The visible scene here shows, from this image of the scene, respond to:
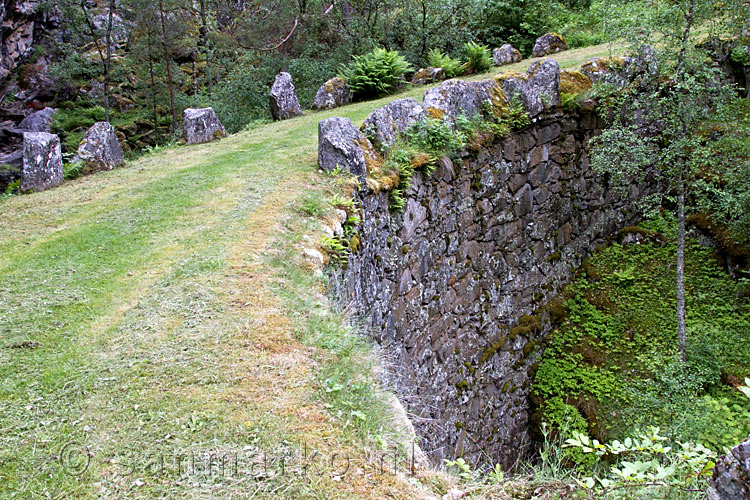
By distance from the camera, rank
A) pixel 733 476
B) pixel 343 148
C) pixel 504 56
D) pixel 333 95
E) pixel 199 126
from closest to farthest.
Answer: pixel 733 476 < pixel 343 148 < pixel 199 126 < pixel 333 95 < pixel 504 56

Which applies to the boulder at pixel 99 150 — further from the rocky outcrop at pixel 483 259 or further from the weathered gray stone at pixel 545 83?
the weathered gray stone at pixel 545 83

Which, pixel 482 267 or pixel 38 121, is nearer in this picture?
pixel 482 267

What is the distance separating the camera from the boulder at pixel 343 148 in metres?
6.55

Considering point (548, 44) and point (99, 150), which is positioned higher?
point (548, 44)

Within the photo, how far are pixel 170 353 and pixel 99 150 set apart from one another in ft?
23.7

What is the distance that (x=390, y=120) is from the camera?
7.43 metres

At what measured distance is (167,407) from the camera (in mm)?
2869

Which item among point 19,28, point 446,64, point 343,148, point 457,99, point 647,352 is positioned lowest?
point 647,352

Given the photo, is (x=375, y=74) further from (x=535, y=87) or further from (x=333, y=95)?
(x=535, y=87)

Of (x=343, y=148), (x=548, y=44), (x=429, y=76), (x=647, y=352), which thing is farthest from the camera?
(x=548, y=44)

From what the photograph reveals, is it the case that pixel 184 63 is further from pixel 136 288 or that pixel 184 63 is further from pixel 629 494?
pixel 629 494

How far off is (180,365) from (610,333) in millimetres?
8011

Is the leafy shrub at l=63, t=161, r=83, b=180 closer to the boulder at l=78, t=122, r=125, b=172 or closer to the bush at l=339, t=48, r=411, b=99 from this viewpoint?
the boulder at l=78, t=122, r=125, b=172

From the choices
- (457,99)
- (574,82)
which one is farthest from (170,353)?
(574,82)
